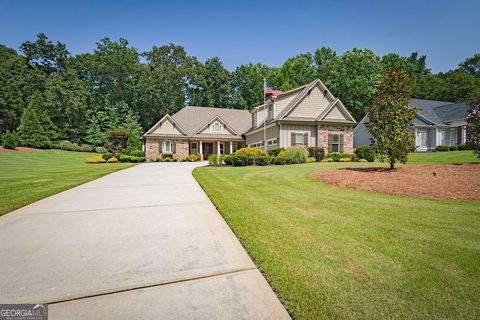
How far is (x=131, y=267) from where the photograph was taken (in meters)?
2.55

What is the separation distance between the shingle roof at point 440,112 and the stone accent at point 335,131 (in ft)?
37.1

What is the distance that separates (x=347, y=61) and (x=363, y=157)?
2582cm

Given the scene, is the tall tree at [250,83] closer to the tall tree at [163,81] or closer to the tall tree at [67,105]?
the tall tree at [163,81]

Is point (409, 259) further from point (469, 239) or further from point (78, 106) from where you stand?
point (78, 106)

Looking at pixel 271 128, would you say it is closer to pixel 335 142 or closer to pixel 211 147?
pixel 335 142

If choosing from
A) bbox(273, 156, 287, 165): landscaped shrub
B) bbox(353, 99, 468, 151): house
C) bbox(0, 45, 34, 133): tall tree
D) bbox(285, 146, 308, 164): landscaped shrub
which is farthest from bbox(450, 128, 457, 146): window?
bbox(0, 45, 34, 133): tall tree

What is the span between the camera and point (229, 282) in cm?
226

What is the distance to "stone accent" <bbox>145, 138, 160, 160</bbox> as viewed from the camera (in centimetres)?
2698

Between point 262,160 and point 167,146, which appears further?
point 167,146

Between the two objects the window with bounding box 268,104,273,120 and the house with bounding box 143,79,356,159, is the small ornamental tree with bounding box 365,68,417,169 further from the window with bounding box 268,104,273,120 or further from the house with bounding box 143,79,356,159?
the window with bounding box 268,104,273,120

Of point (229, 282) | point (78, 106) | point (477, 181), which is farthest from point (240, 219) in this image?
point (78, 106)

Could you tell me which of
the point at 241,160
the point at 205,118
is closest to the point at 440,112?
the point at 241,160

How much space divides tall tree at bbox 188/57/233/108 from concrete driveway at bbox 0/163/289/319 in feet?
141

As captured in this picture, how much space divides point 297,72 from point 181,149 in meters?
27.3
